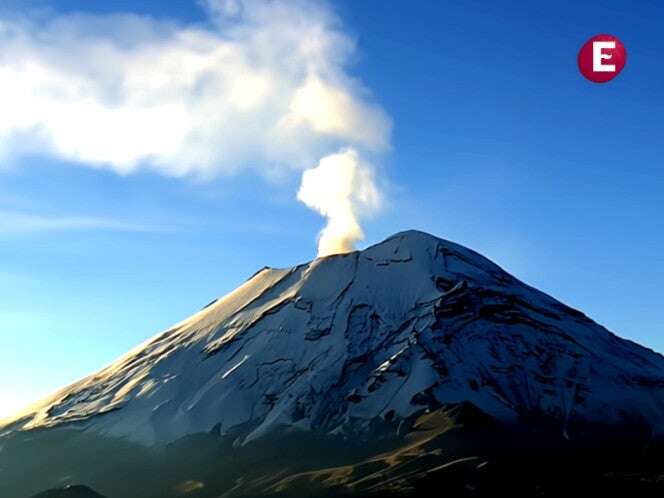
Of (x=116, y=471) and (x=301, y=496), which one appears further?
(x=116, y=471)

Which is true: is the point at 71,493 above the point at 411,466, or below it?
above

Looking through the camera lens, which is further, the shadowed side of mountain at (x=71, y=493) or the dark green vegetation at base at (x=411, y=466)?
the shadowed side of mountain at (x=71, y=493)

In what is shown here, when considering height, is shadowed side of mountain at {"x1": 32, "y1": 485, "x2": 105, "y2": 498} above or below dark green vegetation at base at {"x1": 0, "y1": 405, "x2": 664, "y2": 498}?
above

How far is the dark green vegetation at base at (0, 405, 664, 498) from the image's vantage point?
583 feet

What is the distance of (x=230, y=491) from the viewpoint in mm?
184250

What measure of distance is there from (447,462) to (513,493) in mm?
13949

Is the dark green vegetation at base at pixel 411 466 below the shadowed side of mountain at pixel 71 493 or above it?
below

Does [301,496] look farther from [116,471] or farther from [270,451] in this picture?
[116,471]

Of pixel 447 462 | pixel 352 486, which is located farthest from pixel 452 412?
pixel 352 486

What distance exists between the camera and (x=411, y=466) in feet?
596

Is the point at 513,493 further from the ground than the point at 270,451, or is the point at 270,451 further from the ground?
the point at 270,451

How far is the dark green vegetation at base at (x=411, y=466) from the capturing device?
6993 inches

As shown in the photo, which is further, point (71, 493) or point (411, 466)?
point (71, 493)

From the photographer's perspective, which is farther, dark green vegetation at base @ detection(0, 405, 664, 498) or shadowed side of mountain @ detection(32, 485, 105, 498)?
shadowed side of mountain @ detection(32, 485, 105, 498)
